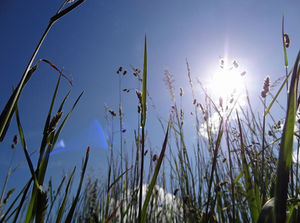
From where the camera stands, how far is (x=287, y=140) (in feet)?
1.04

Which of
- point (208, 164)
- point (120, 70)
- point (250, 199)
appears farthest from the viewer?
point (120, 70)

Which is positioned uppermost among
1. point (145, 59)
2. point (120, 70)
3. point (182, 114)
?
point (120, 70)

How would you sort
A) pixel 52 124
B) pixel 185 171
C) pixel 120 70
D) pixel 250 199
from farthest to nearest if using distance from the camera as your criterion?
pixel 120 70 → pixel 185 171 → pixel 250 199 → pixel 52 124

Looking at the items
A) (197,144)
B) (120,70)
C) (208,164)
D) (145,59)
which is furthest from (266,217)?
(120,70)

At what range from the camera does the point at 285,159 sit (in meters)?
0.31

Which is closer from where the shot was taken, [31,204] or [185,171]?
[31,204]

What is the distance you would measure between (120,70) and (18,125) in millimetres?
1288

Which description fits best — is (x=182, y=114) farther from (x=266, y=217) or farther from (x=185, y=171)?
(x=266, y=217)

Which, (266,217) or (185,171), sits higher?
(185,171)

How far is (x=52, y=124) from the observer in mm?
408

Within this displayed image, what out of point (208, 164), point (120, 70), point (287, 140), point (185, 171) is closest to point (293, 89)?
point (287, 140)

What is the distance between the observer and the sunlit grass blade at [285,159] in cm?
29

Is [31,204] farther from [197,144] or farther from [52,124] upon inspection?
[197,144]

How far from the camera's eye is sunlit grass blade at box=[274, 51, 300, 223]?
29 centimetres
